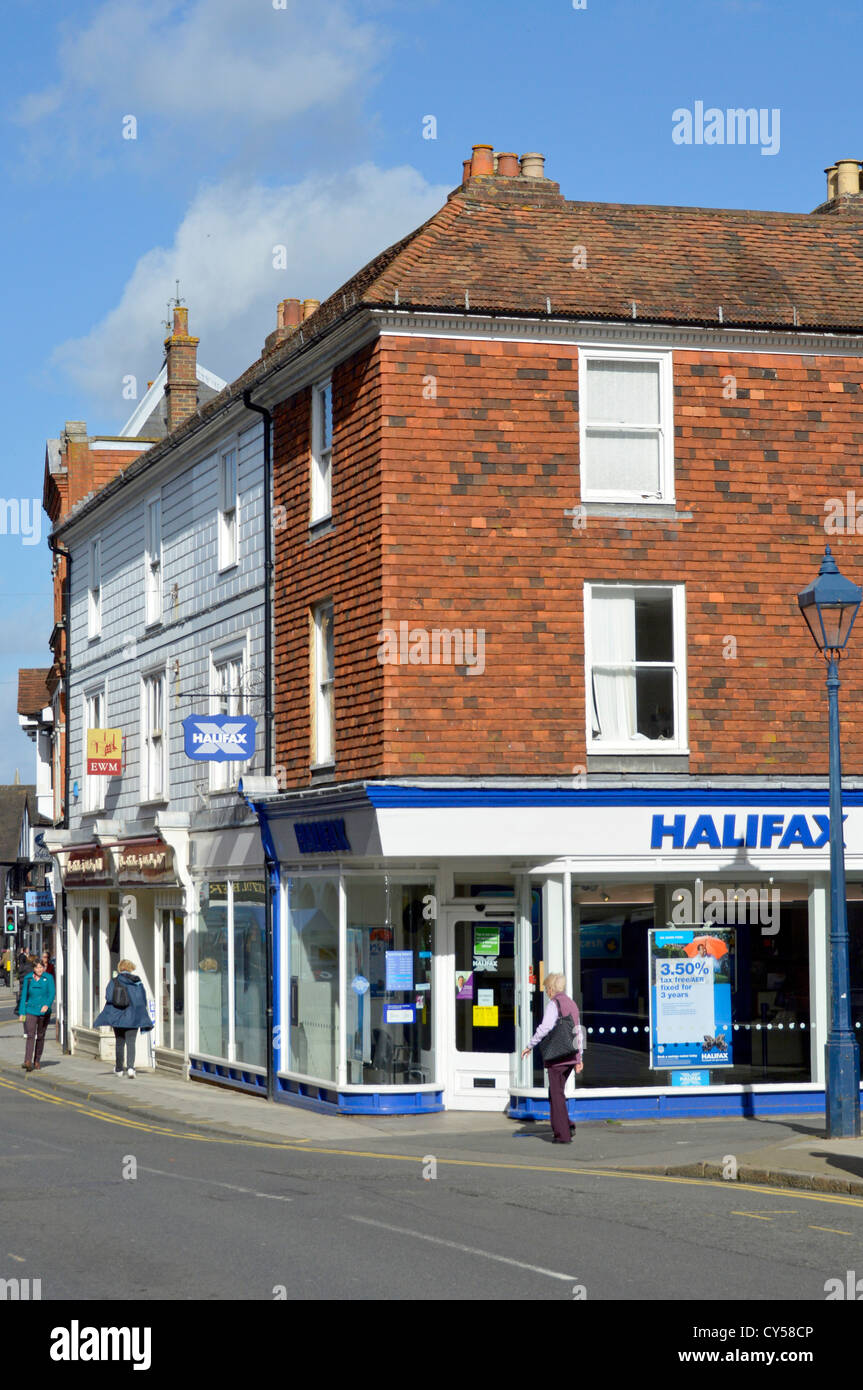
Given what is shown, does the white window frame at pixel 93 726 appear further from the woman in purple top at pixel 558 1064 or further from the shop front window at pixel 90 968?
the woman in purple top at pixel 558 1064

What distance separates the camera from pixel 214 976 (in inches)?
1025

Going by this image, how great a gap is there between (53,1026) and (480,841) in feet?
76.2

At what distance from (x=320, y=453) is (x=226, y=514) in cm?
423

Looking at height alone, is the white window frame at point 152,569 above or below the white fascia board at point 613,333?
below

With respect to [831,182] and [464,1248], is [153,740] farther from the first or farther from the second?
[464,1248]

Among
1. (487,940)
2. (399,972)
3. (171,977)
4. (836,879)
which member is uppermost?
(836,879)

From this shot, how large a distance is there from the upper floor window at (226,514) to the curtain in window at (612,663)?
7.35 metres

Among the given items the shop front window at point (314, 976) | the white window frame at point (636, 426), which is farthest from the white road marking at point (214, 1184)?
the white window frame at point (636, 426)

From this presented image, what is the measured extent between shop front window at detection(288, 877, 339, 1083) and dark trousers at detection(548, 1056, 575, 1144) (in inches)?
164

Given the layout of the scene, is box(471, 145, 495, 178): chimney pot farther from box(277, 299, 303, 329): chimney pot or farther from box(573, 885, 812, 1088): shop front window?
box(573, 885, 812, 1088): shop front window

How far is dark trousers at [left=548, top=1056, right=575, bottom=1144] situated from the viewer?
17250 mm

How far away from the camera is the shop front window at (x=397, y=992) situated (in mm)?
20062

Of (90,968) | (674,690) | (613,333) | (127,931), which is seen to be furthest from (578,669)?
(90,968)

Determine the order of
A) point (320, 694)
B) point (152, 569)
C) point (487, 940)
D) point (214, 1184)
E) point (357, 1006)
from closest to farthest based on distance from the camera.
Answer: point (214, 1184) → point (487, 940) → point (357, 1006) → point (320, 694) → point (152, 569)
